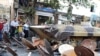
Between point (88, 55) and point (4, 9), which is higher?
point (88, 55)

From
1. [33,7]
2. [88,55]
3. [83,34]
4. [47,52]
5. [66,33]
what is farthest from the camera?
[33,7]

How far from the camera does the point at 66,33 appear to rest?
998 cm

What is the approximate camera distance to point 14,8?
1166 inches

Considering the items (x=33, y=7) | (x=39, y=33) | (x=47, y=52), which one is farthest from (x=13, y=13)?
(x=47, y=52)

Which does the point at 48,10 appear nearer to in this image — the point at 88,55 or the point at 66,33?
the point at 66,33

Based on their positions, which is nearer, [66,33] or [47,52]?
[47,52]

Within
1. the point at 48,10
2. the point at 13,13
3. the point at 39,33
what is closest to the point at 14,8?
the point at 13,13

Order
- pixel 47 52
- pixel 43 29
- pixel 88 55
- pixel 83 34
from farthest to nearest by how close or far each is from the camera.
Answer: pixel 43 29 < pixel 83 34 < pixel 47 52 < pixel 88 55

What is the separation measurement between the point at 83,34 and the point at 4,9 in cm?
1901

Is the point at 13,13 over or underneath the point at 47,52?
underneath

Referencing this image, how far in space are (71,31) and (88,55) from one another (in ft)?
18.2

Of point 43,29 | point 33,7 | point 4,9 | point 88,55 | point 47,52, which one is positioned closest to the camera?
point 88,55

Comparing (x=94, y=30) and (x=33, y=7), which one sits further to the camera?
(x=33, y=7)

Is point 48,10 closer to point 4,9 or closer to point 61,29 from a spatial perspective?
point 4,9
